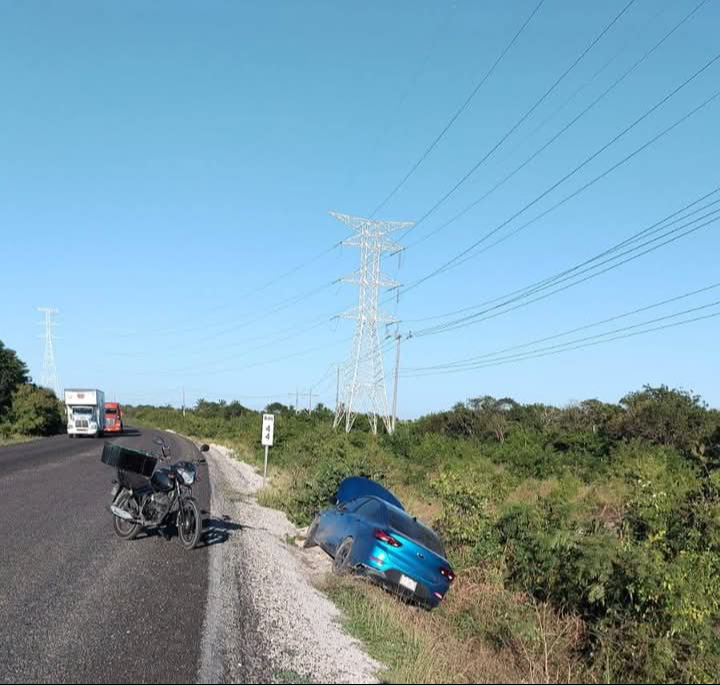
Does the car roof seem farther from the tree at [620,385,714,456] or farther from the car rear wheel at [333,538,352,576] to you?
the tree at [620,385,714,456]

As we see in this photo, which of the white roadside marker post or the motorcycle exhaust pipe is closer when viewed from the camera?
the motorcycle exhaust pipe

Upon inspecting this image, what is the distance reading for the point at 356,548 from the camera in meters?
10.7

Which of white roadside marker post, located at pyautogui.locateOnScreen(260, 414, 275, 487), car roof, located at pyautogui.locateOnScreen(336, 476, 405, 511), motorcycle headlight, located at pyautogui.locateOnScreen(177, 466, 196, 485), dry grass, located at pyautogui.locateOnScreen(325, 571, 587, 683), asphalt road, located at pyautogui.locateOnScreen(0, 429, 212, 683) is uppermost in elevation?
white roadside marker post, located at pyautogui.locateOnScreen(260, 414, 275, 487)

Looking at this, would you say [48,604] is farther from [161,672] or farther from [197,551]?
[197,551]

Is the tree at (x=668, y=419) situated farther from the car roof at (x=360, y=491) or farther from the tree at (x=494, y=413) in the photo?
the car roof at (x=360, y=491)

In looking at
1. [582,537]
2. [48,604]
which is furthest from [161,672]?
[582,537]

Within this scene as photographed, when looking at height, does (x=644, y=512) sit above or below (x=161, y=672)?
A: above

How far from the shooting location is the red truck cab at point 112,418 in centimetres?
6150

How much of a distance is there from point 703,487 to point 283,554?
26.0ft

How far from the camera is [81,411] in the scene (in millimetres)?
51156

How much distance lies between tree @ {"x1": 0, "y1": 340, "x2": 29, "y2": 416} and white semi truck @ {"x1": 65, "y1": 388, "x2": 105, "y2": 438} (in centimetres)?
578

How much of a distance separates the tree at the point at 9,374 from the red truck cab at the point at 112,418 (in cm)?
710

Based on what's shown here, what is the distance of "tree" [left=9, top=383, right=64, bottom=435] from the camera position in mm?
51094

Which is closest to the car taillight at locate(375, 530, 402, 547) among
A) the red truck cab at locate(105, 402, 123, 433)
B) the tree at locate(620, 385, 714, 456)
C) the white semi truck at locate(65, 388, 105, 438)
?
the tree at locate(620, 385, 714, 456)
